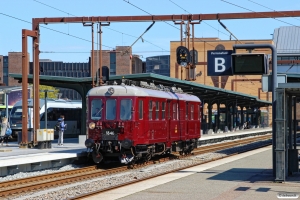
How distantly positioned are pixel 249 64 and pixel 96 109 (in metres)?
7.01

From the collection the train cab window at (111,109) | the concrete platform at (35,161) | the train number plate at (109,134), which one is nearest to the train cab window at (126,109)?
the train cab window at (111,109)

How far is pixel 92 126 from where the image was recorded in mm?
22047

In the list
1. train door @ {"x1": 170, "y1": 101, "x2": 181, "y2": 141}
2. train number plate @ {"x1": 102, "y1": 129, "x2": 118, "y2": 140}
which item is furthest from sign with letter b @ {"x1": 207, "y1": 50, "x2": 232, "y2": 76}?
train door @ {"x1": 170, "y1": 101, "x2": 181, "y2": 141}

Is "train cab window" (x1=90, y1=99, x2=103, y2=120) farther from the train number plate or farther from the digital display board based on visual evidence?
the digital display board

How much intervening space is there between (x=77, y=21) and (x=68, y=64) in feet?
238

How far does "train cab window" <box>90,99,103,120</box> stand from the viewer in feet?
72.8

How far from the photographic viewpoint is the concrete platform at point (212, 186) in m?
13.3

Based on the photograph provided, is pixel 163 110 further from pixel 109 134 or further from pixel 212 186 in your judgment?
pixel 212 186

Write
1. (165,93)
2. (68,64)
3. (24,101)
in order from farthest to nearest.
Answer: (68,64) → (24,101) → (165,93)

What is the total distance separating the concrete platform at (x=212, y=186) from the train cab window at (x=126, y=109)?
322cm

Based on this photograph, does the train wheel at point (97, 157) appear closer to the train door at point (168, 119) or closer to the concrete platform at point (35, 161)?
the concrete platform at point (35, 161)

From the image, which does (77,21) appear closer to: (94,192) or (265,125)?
(94,192)

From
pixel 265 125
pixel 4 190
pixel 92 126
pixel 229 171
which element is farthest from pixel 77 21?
pixel 265 125

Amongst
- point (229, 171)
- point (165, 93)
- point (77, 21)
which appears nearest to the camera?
point (229, 171)
